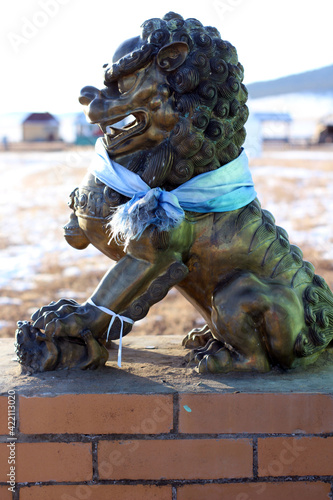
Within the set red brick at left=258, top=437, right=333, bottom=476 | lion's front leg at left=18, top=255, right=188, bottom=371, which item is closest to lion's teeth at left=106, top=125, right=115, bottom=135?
lion's front leg at left=18, top=255, right=188, bottom=371

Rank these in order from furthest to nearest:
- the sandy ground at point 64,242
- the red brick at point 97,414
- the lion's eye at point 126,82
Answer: the sandy ground at point 64,242 → the lion's eye at point 126,82 → the red brick at point 97,414

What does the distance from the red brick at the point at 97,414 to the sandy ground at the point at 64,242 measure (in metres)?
2.04

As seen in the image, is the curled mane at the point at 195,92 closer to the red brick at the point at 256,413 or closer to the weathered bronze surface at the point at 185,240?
the weathered bronze surface at the point at 185,240

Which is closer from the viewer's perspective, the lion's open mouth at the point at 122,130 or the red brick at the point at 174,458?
the red brick at the point at 174,458

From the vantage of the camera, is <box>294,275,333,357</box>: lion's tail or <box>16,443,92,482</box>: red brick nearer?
<box>16,443,92,482</box>: red brick

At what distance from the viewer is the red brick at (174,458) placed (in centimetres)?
184

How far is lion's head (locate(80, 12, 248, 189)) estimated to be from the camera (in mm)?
1893

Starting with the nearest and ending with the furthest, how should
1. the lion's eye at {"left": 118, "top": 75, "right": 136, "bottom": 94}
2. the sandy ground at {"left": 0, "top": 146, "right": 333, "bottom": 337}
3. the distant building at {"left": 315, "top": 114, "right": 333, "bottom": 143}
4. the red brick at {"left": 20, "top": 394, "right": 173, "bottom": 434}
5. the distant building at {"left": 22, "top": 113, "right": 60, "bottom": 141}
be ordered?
the red brick at {"left": 20, "top": 394, "right": 173, "bottom": 434}
the lion's eye at {"left": 118, "top": 75, "right": 136, "bottom": 94}
the sandy ground at {"left": 0, "top": 146, "right": 333, "bottom": 337}
the distant building at {"left": 315, "top": 114, "right": 333, "bottom": 143}
the distant building at {"left": 22, "top": 113, "right": 60, "bottom": 141}

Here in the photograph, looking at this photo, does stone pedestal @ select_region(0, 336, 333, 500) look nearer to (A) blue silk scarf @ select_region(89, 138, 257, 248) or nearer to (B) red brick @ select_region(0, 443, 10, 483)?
(B) red brick @ select_region(0, 443, 10, 483)

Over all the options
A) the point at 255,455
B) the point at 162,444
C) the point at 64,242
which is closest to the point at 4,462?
the point at 162,444

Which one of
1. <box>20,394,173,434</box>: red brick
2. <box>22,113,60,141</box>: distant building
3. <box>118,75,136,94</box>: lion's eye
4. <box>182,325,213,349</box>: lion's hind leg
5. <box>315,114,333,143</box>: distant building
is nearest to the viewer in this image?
<box>20,394,173,434</box>: red brick

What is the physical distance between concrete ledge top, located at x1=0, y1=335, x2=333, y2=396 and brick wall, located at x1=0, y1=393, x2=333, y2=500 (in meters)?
0.03

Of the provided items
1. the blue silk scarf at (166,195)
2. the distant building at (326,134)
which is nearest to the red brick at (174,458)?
the blue silk scarf at (166,195)

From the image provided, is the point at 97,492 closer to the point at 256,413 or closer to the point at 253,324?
the point at 256,413
